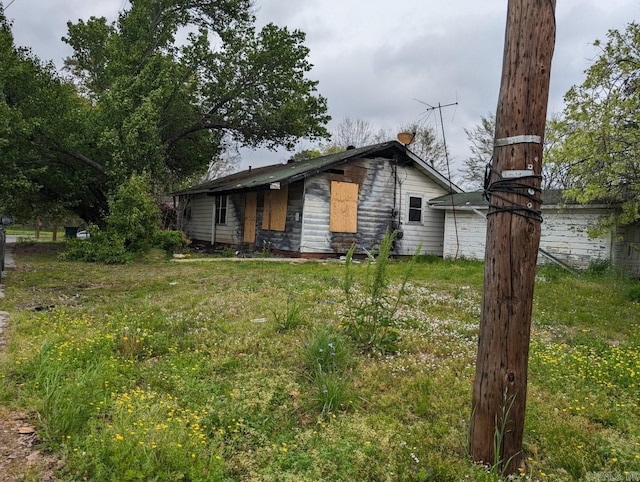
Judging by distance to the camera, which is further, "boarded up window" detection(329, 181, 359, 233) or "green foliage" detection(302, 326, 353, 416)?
"boarded up window" detection(329, 181, 359, 233)

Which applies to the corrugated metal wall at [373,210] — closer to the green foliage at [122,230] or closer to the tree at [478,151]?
the green foliage at [122,230]

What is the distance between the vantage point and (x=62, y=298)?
6504 mm

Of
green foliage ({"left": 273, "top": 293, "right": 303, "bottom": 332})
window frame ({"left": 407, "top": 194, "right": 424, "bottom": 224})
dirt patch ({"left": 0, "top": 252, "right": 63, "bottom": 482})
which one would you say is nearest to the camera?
dirt patch ({"left": 0, "top": 252, "right": 63, "bottom": 482})

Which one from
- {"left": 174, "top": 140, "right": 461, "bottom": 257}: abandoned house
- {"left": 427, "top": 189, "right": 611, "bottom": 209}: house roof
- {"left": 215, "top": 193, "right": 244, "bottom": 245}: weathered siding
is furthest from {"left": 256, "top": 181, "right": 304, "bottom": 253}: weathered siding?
{"left": 427, "top": 189, "right": 611, "bottom": 209}: house roof

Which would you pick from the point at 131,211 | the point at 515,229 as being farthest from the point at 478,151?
the point at 515,229

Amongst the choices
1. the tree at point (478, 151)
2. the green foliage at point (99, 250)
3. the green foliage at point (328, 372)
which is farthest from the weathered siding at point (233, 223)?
the tree at point (478, 151)

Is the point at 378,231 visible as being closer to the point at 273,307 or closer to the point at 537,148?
the point at 273,307

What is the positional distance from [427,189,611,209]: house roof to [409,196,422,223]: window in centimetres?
42

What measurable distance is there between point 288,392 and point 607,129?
9.07 meters

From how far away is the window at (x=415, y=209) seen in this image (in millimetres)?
16062

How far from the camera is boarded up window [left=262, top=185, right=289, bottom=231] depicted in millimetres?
14703

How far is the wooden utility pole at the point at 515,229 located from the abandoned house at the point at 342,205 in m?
11.0

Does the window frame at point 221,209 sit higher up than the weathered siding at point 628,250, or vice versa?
the window frame at point 221,209

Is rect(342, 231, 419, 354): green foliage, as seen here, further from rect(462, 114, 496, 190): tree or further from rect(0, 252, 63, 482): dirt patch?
rect(462, 114, 496, 190): tree
